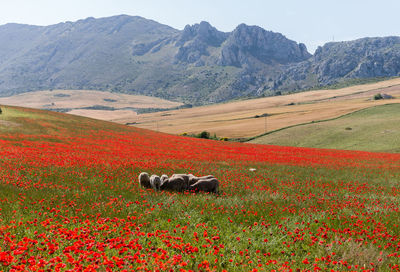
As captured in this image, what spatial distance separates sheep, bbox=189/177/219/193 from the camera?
1658 centimetres

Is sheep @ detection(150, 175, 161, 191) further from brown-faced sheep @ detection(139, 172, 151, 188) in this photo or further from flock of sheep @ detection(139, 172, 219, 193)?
brown-faced sheep @ detection(139, 172, 151, 188)

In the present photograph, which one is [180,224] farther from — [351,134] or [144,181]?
[351,134]

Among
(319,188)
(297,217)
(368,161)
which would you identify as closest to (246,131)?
(368,161)

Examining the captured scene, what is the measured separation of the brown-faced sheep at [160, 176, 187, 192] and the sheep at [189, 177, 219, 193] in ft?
2.03

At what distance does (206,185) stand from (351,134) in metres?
64.1

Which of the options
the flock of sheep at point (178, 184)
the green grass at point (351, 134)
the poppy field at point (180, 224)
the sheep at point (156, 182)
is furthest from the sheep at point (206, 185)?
the green grass at point (351, 134)

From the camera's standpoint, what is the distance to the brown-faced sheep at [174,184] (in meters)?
16.5

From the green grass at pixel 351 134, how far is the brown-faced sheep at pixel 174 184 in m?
Result: 49.2

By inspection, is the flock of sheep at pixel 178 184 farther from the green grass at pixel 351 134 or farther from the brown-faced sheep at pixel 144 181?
the green grass at pixel 351 134

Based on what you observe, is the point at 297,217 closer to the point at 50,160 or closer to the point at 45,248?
the point at 45,248

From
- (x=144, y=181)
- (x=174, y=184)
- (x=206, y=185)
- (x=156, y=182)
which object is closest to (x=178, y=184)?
(x=174, y=184)

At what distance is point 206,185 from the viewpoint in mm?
16594

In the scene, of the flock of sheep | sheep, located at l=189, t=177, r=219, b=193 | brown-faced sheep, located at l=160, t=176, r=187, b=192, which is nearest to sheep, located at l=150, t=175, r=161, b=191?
the flock of sheep

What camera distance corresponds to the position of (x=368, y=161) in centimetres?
3406
